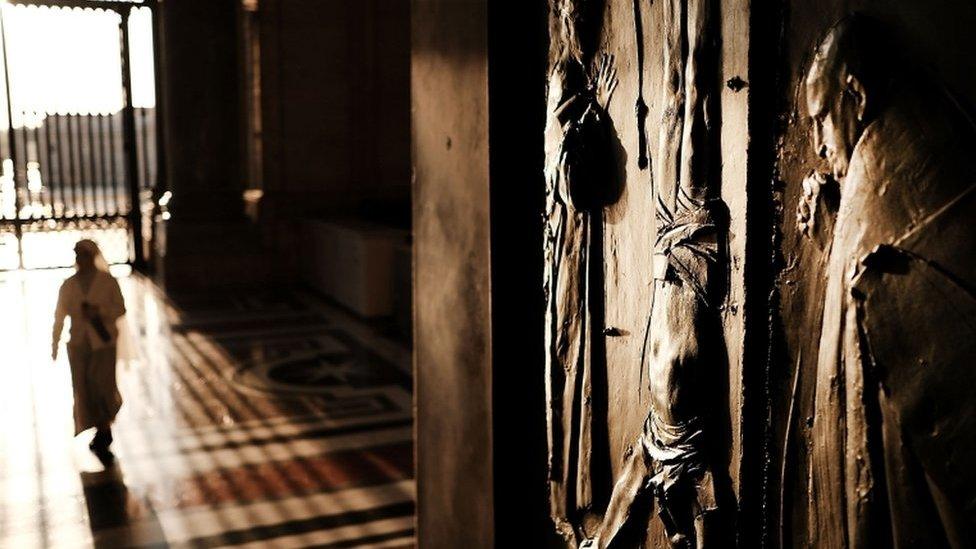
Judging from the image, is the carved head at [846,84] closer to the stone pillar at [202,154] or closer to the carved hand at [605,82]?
the carved hand at [605,82]

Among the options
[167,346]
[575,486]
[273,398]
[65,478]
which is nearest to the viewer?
[575,486]

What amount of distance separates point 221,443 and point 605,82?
190 inches

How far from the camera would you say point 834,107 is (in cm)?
126

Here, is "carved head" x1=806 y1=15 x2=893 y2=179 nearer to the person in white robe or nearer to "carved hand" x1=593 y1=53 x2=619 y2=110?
"carved hand" x1=593 y1=53 x2=619 y2=110

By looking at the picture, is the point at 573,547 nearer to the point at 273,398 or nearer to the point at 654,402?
the point at 654,402

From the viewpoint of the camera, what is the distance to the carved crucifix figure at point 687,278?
4.97 ft

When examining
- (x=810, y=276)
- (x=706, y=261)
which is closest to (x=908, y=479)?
(x=810, y=276)

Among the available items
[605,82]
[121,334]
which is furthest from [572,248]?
[121,334]

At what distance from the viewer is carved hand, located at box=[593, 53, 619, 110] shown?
1.78m

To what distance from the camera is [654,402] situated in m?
1.69

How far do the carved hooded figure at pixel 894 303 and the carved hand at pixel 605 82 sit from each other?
0.54 metres

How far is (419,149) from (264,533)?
9.29ft

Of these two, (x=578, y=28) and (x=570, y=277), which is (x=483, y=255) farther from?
(x=578, y=28)

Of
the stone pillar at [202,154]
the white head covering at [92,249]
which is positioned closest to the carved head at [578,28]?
the white head covering at [92,249]
